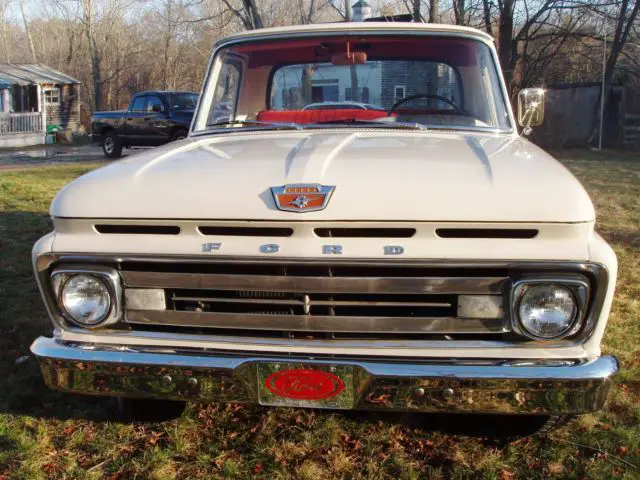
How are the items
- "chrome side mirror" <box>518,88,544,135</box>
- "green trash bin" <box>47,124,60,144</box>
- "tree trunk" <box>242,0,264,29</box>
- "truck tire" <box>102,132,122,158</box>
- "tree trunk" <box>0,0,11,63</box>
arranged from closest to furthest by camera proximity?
"chrome side mirror" <box>518,88,544,135</box> < "tree trunk" <box>242,0,264,29</box> < "truck tire" <box>102,132,122,158</box> < "green trash bin" <box>47,124,60,144</box> < "tree trunk" <box>0,0,11,63</box>

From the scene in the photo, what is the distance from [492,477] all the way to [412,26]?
2397mm

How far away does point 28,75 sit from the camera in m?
32.1

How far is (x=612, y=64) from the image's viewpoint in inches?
733

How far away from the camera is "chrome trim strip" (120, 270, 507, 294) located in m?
2.29

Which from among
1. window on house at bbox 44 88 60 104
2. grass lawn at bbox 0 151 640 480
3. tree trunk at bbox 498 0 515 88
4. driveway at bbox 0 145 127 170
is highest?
tree trunk at bbox 498 0 515 88

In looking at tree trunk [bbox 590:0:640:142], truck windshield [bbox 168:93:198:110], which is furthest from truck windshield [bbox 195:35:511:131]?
tree trunk [bbox 590:0:640:142]

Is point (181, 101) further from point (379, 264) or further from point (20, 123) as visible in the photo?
point (379, 264)

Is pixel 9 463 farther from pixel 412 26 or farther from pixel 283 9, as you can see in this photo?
pixel 283 9

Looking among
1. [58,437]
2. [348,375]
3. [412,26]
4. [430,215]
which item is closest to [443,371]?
[348,375]

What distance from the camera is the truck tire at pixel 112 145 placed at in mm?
18375

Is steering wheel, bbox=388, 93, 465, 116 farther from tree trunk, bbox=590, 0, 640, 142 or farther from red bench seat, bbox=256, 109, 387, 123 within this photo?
tree trunk, bbox=590, 0, 640, 142

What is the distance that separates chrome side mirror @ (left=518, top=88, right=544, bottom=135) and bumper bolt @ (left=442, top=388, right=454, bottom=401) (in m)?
2.08

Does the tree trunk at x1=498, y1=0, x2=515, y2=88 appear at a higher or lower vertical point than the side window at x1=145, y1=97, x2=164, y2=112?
higher

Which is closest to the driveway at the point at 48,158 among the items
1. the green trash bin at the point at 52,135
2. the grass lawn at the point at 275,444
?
the green trash bin at the point at 52,135
